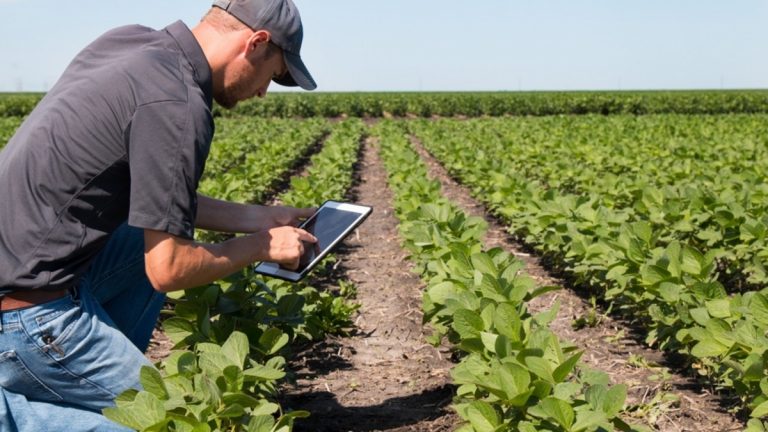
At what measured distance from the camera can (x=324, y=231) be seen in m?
3.10

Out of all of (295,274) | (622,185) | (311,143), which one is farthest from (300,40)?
(311,143)

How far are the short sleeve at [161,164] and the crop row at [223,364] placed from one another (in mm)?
487

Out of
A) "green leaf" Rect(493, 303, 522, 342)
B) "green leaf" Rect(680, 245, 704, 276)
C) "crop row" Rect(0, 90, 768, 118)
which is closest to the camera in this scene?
"green leaf" Rect(493, 303, 522, 342)

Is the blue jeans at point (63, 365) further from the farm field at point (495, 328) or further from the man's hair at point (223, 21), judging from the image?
the man's hair at point (223, 21)

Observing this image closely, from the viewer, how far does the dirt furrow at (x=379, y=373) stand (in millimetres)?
3543

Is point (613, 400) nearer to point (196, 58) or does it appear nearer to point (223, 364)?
point (223, 364)

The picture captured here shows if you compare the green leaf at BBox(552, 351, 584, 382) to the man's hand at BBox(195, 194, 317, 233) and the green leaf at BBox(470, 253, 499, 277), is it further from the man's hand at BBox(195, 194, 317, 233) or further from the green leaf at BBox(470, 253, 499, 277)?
the man's hand at BBox(195, 194, 317, 233)

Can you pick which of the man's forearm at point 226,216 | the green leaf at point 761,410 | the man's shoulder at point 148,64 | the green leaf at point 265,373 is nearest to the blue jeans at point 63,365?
the green leaf at point 265,373

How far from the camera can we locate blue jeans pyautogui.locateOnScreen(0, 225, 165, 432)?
2453mm

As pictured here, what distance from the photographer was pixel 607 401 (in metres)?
2.44

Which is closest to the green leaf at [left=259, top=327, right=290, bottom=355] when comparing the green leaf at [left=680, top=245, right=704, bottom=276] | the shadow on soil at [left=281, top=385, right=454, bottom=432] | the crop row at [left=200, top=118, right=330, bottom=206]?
the shadow on soil at [left=281, top=385, right=454, bottom=432]

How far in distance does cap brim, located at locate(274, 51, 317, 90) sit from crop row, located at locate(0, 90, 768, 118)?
3558 centimetres

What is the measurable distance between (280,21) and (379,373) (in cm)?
223

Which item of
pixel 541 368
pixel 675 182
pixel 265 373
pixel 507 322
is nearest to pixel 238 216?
pixel 265 373
